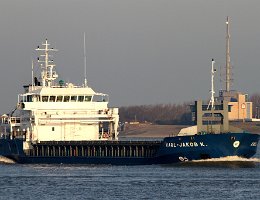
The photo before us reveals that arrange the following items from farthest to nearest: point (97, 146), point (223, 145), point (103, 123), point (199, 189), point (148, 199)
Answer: point (103, 123)
point (97, 146)
point (223, 145)
point (199, 189)
point (148, 199)

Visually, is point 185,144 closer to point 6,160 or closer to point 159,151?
point 159,151

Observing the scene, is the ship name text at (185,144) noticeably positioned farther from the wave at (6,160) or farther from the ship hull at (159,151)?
the wave at (6,160)

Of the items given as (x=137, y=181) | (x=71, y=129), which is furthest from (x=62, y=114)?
(x=137, y=181)

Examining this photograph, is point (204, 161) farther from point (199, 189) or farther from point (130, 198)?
point (130, 198)

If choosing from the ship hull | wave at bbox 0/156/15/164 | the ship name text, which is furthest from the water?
wave at bbox 0/156/15/164

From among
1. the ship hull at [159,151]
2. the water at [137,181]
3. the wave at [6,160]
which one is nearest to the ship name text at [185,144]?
the ship hull at [159,151]

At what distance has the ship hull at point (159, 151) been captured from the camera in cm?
8488

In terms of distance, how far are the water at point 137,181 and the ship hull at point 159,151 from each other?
2.47 feet

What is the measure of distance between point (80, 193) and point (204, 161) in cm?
2185

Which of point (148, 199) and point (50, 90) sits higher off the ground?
point (50, 90)

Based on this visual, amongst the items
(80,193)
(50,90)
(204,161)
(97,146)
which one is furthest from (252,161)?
(80,193)

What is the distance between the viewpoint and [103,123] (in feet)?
330

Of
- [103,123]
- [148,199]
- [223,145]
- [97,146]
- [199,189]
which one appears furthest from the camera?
[103,123]

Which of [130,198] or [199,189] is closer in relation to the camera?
[130,198]
